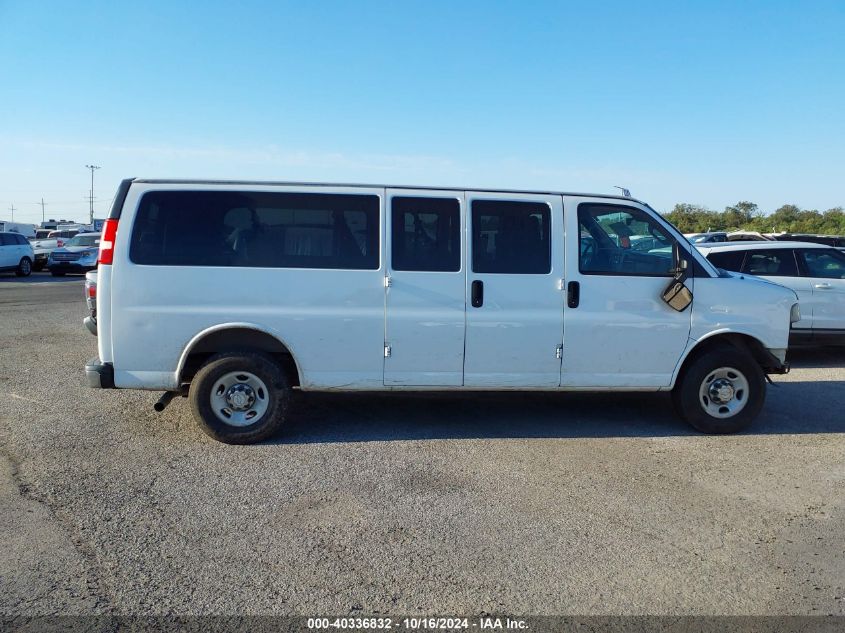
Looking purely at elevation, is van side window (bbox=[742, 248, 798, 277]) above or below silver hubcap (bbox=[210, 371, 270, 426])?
above

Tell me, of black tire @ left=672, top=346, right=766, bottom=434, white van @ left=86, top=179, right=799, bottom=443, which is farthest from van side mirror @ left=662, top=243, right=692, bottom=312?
black tire @ left=672, top=346, right=766, bottom=434

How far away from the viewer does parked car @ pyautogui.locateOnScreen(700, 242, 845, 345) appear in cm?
987

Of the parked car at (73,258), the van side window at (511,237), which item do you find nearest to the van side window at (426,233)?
the van side window at (511,237)

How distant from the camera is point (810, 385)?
870 centimetres

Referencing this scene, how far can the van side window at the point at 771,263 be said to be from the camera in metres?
10.2

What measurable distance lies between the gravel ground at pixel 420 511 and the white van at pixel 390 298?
21.1 inches

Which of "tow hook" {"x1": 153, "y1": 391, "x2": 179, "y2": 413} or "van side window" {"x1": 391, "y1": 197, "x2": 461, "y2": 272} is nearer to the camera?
"van side window" {"x1": 391, "y1": 197, "x2": 461, "y2": 272}

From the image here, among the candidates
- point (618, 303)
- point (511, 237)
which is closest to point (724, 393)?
point (618, 303)

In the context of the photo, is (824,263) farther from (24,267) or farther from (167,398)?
(24,267)

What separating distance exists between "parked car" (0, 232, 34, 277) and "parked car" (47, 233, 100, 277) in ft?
3.18

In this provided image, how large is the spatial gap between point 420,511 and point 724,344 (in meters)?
3.47

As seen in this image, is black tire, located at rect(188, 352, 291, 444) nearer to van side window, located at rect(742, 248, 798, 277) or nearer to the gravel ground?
the gravel ground

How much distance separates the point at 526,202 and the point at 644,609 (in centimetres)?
365

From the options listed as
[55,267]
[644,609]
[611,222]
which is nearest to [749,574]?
[644,609]
